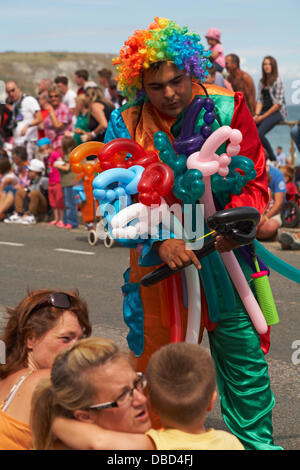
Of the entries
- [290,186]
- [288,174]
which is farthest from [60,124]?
[290,186]

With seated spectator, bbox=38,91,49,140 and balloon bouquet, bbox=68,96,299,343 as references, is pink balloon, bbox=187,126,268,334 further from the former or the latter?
seated spectator, bbox=38,91,49,140

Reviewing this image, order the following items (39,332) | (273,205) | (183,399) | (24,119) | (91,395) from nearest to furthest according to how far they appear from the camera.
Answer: (183,399) → (91,395) → (39,332) → (273,205) → (24,119)

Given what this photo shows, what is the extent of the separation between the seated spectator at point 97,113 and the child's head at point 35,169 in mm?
1762

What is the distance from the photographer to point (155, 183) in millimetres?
3389

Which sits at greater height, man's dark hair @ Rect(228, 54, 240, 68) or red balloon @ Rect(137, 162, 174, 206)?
man's dark hair @ Rect(228, 54, 240, 68)

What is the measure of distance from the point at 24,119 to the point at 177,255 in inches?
441

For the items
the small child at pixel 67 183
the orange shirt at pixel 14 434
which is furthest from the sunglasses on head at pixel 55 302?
the small child at pixel 67 183

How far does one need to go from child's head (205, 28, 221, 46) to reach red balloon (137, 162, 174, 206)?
27.1ft

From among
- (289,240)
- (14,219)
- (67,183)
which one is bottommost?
(14,219)

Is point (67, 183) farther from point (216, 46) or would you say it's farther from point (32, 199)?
point (216, 46)

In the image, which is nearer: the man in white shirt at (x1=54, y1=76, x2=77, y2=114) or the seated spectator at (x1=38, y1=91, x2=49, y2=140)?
the man in white shirt at (x1=54, y1=76, x2=77, y2=114)

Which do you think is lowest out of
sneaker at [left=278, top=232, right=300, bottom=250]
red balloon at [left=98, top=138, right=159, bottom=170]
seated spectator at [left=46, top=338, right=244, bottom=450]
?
sneaker at [left=278, top=232, right=300, bottom=250]

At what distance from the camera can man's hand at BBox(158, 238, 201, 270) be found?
3.33 m

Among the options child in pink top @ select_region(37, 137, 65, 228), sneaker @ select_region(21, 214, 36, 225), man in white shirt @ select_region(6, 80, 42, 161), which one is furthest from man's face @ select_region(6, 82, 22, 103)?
sneaker @ select_region(21, 214, 36, 225)
